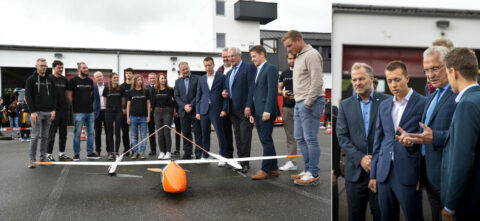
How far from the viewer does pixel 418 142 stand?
0.91 metres

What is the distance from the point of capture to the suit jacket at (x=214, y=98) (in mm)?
5328

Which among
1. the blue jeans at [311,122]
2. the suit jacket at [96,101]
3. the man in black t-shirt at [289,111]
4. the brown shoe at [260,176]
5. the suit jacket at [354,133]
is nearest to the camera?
the suit jacket at [354,133]

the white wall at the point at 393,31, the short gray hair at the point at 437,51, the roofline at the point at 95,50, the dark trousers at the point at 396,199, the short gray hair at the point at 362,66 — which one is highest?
the roofline at the point at 95,50

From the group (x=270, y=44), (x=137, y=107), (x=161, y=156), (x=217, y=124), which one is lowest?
(x=161, y=156)

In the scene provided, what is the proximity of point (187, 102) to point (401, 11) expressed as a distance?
18.2 feet

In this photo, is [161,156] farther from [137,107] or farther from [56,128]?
[56,128]

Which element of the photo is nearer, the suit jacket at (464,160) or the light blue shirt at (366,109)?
the suit jacket at (464,160)

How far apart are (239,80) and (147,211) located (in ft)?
7.48

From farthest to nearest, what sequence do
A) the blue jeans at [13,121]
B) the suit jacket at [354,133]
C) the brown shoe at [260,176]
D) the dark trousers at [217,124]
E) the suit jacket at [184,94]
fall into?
the blue jeans at [13,121], the suit jacket at [184,94], the dark trousers at [217,124], the brown shoe at [260,176], the suit jacket at [354,133]

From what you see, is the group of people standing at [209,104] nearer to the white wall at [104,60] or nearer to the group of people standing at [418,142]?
the group of people standing at [418,142]

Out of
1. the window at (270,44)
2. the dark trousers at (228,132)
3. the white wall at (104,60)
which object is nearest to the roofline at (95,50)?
the white wall at (104,60)

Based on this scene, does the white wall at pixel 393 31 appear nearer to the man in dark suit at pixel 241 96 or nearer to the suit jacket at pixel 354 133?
the suit jacket at pixel 354 133

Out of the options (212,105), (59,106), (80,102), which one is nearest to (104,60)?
(80,102)

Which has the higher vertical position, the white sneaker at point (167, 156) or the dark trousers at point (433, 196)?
the dark trousers at point (433, 196)
